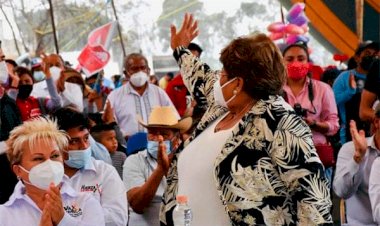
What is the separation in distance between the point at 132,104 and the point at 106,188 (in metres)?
3.45

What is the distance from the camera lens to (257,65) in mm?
3332

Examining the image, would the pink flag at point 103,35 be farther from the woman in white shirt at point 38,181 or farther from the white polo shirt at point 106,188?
the woman in white shirt at point 38,181

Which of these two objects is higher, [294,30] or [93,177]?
[93,177]

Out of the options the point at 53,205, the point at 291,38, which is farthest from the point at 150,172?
the point at 291,38

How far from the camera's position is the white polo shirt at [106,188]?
4348mm

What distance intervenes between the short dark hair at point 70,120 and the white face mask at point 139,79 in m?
3.05

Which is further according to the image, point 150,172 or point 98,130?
point 98,130

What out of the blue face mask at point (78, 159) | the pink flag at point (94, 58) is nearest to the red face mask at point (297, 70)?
the blue face mask at point (78, 159)

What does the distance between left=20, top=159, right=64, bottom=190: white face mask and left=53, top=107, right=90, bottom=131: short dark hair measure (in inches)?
34.1

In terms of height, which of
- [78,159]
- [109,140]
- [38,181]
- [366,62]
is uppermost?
[38,181]

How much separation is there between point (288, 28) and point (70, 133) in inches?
283

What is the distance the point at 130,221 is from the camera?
503 cm

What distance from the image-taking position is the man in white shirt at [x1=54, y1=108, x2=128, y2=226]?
14.3 feet

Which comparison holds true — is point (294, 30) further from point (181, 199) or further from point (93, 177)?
point (181, 199)
